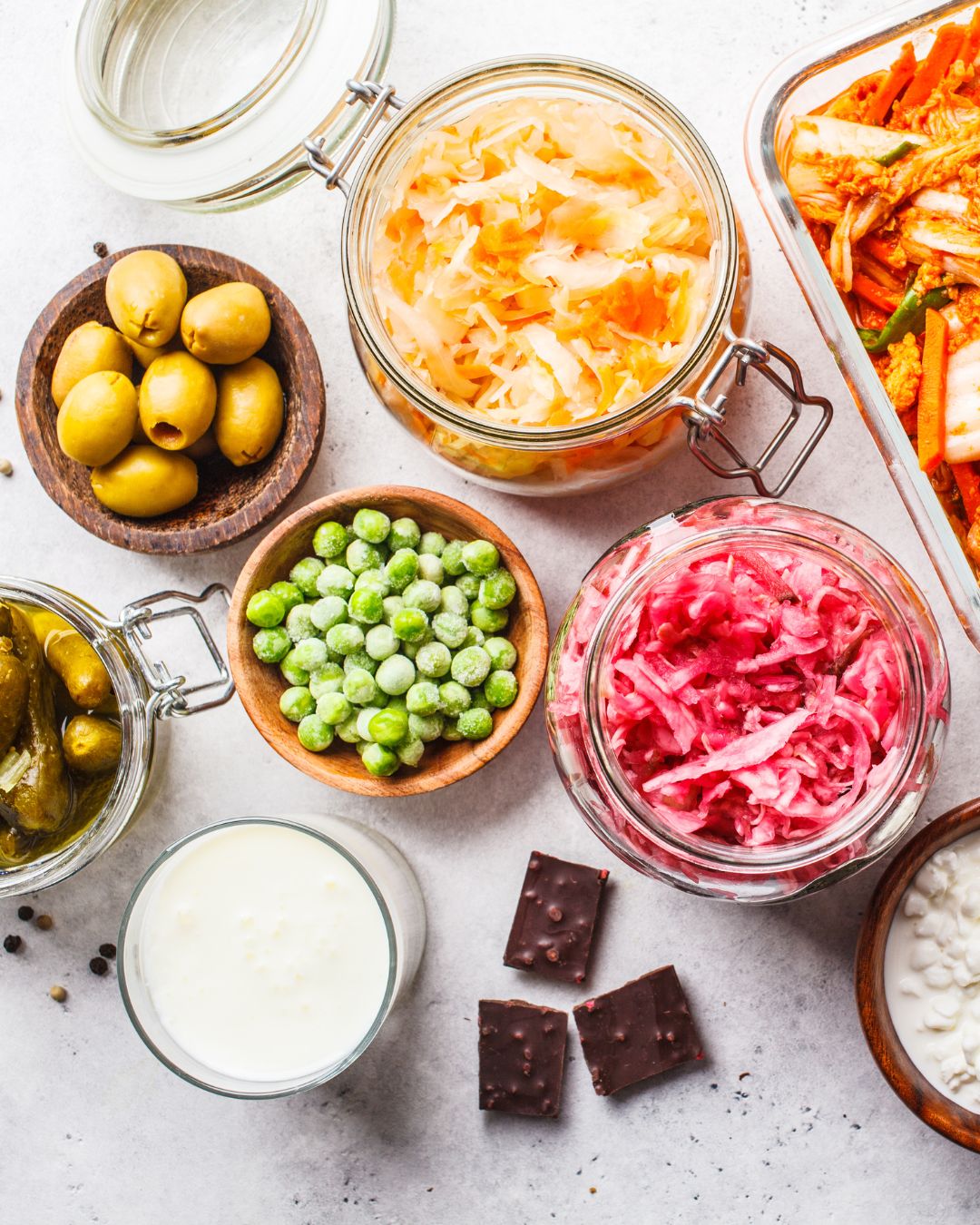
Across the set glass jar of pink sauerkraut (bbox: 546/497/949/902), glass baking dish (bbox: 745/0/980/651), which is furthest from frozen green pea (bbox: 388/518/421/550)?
glass baking dish (bbox: 745/0/980/651)

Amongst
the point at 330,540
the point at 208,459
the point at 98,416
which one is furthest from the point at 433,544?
the point at 98,416

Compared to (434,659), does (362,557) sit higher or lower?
higher

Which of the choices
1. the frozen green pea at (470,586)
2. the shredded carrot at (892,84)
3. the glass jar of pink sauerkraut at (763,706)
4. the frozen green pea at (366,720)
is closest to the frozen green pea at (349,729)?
the frozen green pea at (366,720)

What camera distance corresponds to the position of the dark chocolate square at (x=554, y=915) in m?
1.53

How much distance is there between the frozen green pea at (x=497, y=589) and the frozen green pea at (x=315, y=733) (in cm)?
27

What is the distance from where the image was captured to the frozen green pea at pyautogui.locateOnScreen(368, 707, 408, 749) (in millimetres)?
1385

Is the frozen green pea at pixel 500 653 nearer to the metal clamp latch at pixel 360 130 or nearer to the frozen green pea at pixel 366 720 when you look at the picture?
the frozen green pea at pixel 366 720

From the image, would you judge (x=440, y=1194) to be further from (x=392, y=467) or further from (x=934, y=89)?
(x=934, y=89)

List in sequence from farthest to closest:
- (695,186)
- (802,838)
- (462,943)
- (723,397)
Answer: (462,943)
(723,397)
(695,186)
(802,838)

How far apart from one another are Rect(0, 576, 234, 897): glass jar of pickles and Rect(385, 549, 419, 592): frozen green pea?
0.27m

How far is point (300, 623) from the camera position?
1454 millimetres

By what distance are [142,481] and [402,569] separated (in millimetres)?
379

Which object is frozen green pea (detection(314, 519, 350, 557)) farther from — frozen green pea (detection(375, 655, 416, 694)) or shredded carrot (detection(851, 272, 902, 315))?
shredded carrot (detection(851, 272, 902, 315))

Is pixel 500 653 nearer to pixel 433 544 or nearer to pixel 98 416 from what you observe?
pixel 433 544
